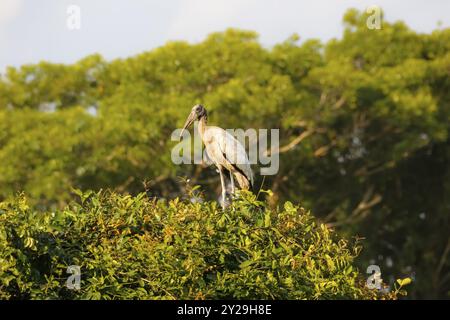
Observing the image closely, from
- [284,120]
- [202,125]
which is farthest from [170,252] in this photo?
[284,120]

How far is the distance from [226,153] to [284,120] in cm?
1723

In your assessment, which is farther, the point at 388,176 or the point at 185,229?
the point at 388,176

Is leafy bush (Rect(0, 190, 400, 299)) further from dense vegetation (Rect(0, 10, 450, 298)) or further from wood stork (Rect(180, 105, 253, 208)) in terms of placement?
dense vegetation (Rect(0, 10, 450, 298))

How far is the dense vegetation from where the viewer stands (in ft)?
103

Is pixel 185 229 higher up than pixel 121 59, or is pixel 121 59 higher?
pixel 121 59

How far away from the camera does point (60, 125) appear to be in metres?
31.9

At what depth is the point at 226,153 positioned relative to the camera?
1497cm

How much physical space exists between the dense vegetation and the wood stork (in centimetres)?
1447

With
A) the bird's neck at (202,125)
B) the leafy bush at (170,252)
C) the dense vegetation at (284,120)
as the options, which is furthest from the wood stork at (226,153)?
the dense vegetation at (284,120)

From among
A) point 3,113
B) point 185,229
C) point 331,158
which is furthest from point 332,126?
point 185,229

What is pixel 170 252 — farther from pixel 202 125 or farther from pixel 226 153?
pixel 202 125

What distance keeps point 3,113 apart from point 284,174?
794 cm
